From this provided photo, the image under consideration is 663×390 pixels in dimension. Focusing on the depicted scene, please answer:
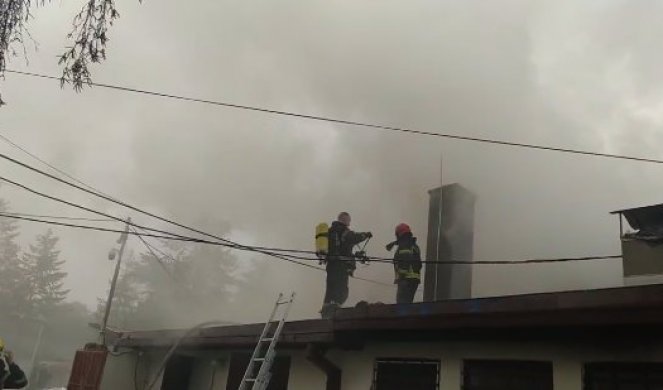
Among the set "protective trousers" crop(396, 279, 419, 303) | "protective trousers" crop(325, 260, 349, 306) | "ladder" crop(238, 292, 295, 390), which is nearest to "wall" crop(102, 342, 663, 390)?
"ladder" crop(238, 292, 295, 390)

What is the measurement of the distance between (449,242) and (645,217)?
368 centimetres

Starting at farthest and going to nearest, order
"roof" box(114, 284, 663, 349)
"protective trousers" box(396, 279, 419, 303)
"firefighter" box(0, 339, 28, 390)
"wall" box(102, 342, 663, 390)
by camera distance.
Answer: "protective trousers" box(396, 279, 419, 303), "firefighter" box(0, 339, 28, 390), "wall" box(102, 342, 663, 390), "roof" box(114, 284, 663, 349)

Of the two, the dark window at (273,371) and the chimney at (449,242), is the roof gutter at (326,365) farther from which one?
the chimney at (449,242)

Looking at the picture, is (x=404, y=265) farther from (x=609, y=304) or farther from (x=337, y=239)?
(x=609, y=304)

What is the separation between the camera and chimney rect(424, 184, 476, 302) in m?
8.49

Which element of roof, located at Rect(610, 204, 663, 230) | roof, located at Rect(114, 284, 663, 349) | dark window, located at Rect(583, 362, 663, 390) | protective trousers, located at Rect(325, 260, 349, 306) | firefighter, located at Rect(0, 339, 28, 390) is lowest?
firefighter, located at Rect(0, 339, 28, 390)

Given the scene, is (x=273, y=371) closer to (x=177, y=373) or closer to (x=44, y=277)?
(x=177, y=373)

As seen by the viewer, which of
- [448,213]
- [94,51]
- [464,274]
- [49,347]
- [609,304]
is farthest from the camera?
[49,347]

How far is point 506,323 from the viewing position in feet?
13.6

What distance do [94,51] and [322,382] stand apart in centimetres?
431

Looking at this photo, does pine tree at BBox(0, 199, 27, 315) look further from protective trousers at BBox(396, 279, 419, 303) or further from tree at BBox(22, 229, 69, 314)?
protective trousers at BBox(396, 279, 419, 303)

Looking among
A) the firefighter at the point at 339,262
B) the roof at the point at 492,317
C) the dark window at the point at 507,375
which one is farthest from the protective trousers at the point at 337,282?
the dark window at the point at 507,375

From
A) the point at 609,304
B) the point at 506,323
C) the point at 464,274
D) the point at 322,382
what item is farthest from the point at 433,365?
the point at 464,274

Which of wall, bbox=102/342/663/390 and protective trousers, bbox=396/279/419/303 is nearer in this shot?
wall, bbox=102/342/663/390
